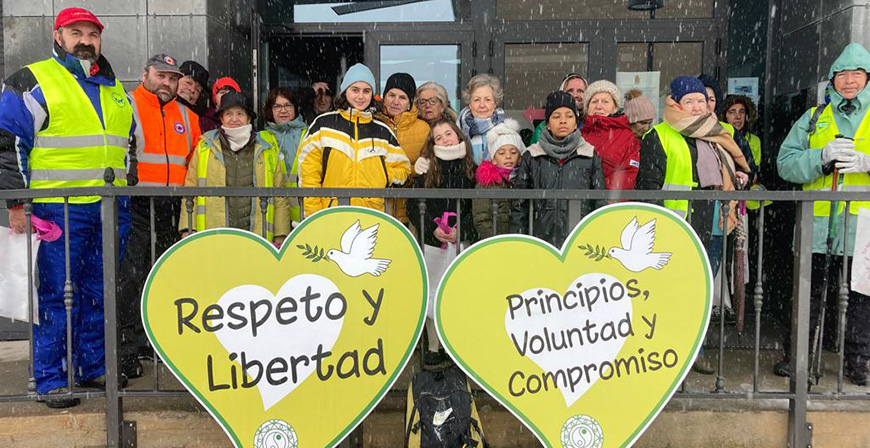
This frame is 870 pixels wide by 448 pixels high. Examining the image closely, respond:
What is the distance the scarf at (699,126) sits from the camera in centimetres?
455

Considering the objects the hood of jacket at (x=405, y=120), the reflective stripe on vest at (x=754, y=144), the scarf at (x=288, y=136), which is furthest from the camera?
the reflective stripe on vest at (x=754, y=144)

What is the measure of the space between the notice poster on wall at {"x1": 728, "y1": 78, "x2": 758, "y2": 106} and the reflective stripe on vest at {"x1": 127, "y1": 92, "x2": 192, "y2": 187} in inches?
191

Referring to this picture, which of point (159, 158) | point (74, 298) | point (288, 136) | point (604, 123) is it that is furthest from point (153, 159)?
point (604, 123)

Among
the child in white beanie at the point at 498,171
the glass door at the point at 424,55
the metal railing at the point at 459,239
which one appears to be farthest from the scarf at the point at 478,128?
the glass door at the point at 424,55

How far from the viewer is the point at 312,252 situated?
3.71 metres

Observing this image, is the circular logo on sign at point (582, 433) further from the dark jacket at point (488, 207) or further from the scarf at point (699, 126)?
the scarf at point (699, 126)

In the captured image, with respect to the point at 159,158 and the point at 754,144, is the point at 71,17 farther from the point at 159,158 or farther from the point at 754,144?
the point at 754,144

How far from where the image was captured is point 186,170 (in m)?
5.07

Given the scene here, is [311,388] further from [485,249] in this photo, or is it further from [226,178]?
[226,178]

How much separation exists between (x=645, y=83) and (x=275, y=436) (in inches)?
194

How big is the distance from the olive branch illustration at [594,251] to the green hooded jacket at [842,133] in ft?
5.79

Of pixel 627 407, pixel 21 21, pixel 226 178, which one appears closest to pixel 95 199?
pixel 226 178

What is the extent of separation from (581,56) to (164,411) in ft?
16.1

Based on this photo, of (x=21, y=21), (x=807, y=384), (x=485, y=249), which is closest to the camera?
(x=485, y=249)
